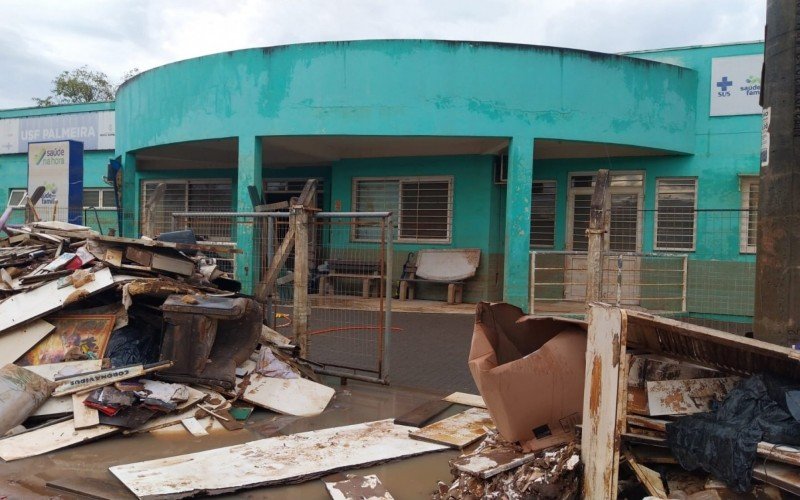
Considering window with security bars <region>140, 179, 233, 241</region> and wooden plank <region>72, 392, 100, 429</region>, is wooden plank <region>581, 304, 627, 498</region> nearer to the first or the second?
wooden plank <region>72, 392, 100, 429</region>

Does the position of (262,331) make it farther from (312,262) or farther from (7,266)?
(7,266)

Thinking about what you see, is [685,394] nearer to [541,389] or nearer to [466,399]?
[541,389]

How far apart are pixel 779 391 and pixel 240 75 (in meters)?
10.9

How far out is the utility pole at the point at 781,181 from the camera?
375 centimetres

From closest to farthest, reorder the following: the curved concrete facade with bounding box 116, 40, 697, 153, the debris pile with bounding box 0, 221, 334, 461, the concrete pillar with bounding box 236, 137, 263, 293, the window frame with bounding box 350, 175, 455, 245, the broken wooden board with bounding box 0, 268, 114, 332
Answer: the debris pile with bounding box 0, 221, 334, 461 → the broken wooden board with bounding box 0, 268, 114, 332 → the concrete pillar with bounding box 236, 137, 263, 293 → the curved concrete facade with bounding box 116, 40, 697, 153 → the window frame with bounding box 350, 175, 455, 245

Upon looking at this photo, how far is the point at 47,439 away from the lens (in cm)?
458

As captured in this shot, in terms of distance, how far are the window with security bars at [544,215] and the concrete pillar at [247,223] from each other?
5947 mm


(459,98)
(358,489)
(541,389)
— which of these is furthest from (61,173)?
(541,389)

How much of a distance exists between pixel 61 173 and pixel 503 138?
38.4 ft

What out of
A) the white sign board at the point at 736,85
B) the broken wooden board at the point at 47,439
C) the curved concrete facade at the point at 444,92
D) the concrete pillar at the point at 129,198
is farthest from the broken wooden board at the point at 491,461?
the concrete pillar at the point at 129,198

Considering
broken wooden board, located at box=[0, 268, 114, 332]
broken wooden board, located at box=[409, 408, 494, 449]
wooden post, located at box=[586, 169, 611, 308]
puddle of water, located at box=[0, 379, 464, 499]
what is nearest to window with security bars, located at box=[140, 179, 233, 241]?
broken wooden board, located at box=[0, 268, 114, 332]

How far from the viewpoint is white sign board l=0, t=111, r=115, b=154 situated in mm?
19016

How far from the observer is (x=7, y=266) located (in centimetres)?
689

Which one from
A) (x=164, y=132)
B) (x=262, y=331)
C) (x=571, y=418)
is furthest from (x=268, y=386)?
(x=164, y=132)
